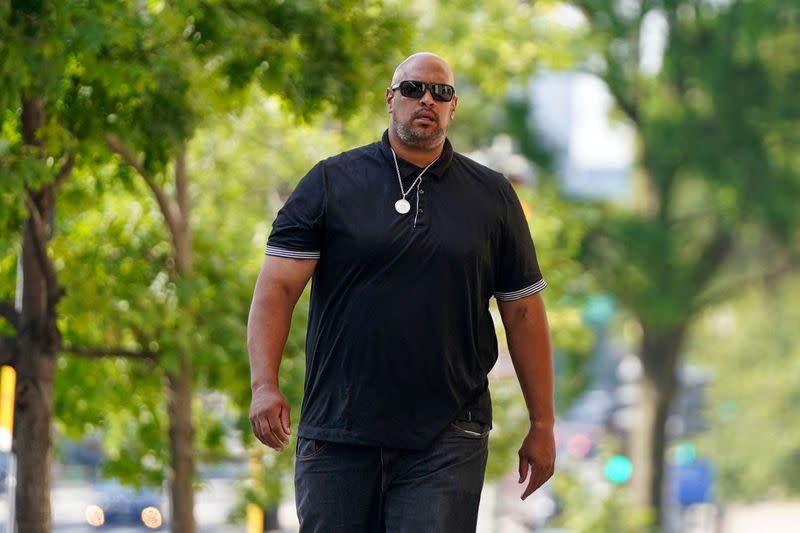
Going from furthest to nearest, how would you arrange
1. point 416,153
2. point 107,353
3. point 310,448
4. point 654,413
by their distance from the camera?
1. point 654,413
2. point 107,353
3. point 416,153
4. point 310,448

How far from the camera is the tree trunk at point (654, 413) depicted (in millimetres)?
25406

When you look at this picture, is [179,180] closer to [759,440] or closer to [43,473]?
[43,473]

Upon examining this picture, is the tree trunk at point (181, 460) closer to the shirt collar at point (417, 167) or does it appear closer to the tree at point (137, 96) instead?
the tree at point (137, 96)

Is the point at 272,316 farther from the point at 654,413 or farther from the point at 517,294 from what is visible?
the point at 654,413

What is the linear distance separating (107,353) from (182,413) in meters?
1.01

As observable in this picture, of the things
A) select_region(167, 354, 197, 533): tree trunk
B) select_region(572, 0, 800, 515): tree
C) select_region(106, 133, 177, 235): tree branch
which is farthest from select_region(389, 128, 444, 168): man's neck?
select_region(572, 0, 800, 515): tree

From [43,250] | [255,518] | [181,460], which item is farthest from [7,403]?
[255,518]

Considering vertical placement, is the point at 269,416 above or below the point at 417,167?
below

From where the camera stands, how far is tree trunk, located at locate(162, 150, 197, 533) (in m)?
9.34

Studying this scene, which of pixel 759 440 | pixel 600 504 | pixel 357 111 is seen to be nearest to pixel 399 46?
pixel 357 111

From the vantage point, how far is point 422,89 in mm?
3920

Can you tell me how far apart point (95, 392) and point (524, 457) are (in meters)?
6.15

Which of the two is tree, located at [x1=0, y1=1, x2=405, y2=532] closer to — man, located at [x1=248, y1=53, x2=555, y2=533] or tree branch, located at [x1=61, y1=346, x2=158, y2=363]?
tree branch, located at [x1=61, y1=346, x2=158, y2=363]

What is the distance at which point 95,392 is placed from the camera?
976 cm
